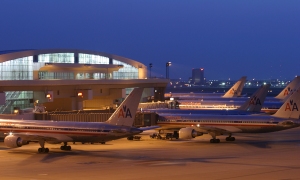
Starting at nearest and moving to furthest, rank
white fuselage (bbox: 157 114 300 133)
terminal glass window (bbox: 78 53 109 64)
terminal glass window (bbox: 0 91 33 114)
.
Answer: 1. white fuselage (bbox: 157 114 300 133)
2. terminal glass window (bbox: 0 91 33 114)
3. terminal glass window (bbox: 78 53 109 64)

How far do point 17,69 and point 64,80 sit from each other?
8.20 metres

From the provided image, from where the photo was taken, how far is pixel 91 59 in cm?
10000

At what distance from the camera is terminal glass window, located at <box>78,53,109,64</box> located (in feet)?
320

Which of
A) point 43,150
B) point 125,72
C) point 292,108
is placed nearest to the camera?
point 43,150

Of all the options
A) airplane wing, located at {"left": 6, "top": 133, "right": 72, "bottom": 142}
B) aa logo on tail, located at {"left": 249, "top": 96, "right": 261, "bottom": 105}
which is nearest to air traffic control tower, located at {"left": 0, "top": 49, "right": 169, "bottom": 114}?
airplane wing, located at {"left": 6, "top": 133, "right": 72, "bottom": 142}

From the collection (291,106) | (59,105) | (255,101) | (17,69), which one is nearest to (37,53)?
(17,69)

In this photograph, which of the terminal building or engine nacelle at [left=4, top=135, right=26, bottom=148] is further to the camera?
the terminal building

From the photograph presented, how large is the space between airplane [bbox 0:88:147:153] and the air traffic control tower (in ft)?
74.3

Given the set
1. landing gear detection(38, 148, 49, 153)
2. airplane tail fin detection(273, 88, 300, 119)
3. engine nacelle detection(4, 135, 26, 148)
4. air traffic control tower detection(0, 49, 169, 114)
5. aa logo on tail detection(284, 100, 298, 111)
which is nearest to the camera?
engine nacelle detection(4, 135, 26, 148)

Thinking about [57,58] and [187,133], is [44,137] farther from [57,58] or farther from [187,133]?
[57,58]

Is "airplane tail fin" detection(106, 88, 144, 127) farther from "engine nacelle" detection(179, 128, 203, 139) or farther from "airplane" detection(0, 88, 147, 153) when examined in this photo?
"engine nacelle" detection(179, 128, 203, 139)

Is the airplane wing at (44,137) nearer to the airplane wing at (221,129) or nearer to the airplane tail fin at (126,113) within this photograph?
the airplane tail fin at (126,113)

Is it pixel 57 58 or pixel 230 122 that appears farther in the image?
pixel 57 58

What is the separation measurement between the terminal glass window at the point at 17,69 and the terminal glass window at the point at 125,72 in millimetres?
24078
